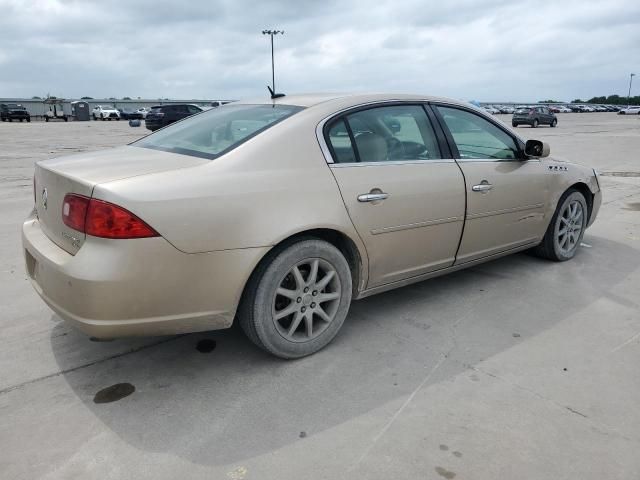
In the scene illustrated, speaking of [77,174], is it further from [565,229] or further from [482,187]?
[565,229]

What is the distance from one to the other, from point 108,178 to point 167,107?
26672mm

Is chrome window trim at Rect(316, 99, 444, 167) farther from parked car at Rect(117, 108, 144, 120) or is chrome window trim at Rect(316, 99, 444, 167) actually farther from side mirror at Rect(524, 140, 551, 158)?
parked car at Rect(117, 108, 144, 120)

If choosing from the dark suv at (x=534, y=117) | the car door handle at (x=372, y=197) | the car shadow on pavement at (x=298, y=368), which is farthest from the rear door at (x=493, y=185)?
the dark suv at (x=534, y=117)

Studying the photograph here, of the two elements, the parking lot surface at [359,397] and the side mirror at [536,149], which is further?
the side mirror at [536,149]

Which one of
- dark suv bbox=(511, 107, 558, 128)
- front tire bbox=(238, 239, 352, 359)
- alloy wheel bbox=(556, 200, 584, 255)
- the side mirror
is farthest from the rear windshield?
dark suv bbox=(511, 107, 558, 128)

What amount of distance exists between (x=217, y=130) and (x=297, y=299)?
1.18m

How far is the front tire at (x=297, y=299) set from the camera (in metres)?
2.64

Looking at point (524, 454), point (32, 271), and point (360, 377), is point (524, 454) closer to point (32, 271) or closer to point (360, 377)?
point (360, 377)

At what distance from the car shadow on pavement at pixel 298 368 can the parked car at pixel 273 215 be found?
25cm

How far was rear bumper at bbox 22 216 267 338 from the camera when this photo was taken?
226cm

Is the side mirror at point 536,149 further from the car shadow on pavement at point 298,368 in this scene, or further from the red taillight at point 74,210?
the red taillight at point 74,210

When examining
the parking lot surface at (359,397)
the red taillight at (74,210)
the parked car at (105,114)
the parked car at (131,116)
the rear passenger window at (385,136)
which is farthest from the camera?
the parked car at (131,116)

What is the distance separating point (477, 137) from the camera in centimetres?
384

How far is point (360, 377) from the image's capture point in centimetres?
270
